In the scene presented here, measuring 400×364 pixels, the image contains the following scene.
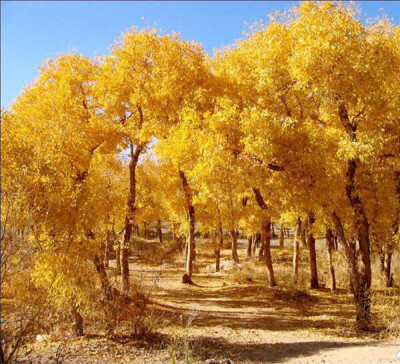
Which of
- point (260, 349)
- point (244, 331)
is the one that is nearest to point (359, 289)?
point (260, 349)

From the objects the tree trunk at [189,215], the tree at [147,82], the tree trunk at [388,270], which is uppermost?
the tree at [147,82]

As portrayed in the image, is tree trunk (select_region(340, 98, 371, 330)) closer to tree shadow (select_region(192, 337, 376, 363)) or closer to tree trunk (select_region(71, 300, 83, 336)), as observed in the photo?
tree shadow (select_region(192, 337, 376, 363))

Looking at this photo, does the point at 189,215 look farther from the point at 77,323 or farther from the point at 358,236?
the point at 77,323

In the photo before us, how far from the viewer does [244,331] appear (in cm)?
1058

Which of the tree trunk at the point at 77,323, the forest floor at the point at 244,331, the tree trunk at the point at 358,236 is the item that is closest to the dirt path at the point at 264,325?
the forest floor at the point at 244,331

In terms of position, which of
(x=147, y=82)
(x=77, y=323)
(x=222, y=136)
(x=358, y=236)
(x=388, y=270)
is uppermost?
(x=147, y=82)

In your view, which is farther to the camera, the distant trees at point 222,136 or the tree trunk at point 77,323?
the tree trunk at point 77,323

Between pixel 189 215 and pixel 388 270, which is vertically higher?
pixel 189 215

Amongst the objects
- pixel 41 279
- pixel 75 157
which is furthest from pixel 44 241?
pixel 75 157

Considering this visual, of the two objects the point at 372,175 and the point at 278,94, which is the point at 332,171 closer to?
the point at 372,175

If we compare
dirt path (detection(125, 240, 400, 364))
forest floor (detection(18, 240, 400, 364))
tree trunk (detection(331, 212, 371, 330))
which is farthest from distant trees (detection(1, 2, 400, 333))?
dirt path (detection(125, 240, 400, 364))

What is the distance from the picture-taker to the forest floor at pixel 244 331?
7.96 meters

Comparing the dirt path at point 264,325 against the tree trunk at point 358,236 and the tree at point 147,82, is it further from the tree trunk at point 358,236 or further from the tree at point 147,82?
the tree at point 147,82

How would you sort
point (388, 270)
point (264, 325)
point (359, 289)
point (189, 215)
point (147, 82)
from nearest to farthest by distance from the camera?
point (359, 289) → point (264, 325) → point (147, 82) → point (388, 270) → point (189, 215)
